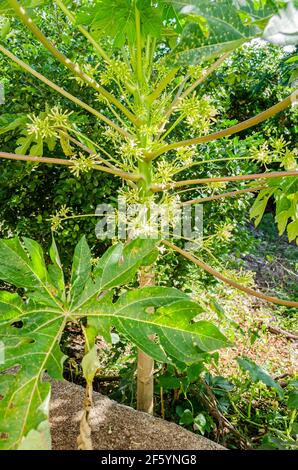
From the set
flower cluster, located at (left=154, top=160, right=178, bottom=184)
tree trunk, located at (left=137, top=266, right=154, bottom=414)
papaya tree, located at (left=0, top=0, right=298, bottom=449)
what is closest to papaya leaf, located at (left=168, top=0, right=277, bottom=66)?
papaya tree, located at (left=0, top=0, right=298, bottom=449)

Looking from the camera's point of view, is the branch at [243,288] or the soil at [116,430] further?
the soil at [116,430]

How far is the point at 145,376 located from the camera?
45.3 inches

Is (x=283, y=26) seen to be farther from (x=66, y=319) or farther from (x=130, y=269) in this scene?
(x=66, y=319)

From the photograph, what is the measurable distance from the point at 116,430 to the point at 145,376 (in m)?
0.17

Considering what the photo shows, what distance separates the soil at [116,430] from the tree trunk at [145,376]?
39mm

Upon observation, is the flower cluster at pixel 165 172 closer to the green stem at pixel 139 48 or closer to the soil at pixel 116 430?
Result: the green stem at pixel 139 48

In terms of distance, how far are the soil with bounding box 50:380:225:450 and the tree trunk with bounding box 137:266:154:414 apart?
0.13ft

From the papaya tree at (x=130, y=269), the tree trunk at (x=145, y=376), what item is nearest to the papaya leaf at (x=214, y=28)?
the papaya tree at (x=130, y=269)

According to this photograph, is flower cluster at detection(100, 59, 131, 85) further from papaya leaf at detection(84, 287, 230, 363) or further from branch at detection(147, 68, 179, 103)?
papaya leaf at detection(84, 287, 230, 363)

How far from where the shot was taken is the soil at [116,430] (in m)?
0.99

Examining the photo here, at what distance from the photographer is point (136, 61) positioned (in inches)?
40.3

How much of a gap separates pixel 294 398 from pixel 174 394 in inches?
20.4

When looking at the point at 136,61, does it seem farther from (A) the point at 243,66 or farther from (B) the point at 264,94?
(B) the point at 264,94
